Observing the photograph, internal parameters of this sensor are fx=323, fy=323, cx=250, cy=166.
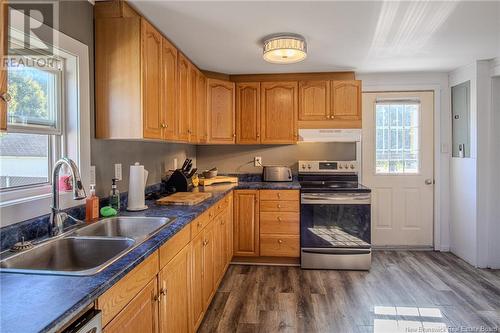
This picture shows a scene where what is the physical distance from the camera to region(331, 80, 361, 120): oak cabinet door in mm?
3721

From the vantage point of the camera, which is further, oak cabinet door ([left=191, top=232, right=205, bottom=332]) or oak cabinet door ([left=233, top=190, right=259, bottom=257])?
oak cabinet door ([left=233, top=190, right=259, bottom=257])

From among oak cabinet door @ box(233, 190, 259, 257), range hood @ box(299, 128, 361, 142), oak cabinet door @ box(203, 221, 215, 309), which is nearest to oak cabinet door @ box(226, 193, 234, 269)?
oak cabinet door @ box(233, 190, 259, 257)

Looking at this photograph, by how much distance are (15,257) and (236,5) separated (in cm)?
179

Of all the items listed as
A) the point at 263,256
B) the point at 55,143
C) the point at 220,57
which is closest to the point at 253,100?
the point at 220,57

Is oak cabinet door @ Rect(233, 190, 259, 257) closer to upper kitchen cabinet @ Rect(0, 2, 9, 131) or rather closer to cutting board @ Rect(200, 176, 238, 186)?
cutting board @ Rect(200, 176, 238, 186)

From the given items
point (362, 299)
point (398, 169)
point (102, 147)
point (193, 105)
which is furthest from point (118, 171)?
point (398, 169)

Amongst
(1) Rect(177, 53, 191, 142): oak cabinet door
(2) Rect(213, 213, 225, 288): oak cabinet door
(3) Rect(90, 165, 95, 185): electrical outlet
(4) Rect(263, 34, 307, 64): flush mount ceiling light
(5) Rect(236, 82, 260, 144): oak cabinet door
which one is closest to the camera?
(3) Rect(90, 165, 95, 185): electrical outlet

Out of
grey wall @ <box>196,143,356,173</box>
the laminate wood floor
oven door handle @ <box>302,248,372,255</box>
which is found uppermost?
grey wall @ <box>196,143,356,173</box>

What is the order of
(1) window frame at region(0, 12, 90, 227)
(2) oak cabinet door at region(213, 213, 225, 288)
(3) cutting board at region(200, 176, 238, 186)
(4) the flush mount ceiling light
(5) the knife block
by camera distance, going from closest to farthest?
(1) window frame at region(0, 12, 90, 227) < (4) the flush mount ceiling light < (2) oak cabinet door at region(213, 213, 225, 288) < (5) the knife block < (3) cutting board at region(200, 176, 238, 186)

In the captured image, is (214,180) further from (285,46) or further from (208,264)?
(285,46)

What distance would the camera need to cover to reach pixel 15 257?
4.06 feet

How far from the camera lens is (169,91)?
252 centimetres

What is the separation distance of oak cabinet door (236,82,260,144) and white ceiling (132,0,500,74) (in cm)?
40

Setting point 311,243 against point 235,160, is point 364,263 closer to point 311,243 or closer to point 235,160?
point 311,243
